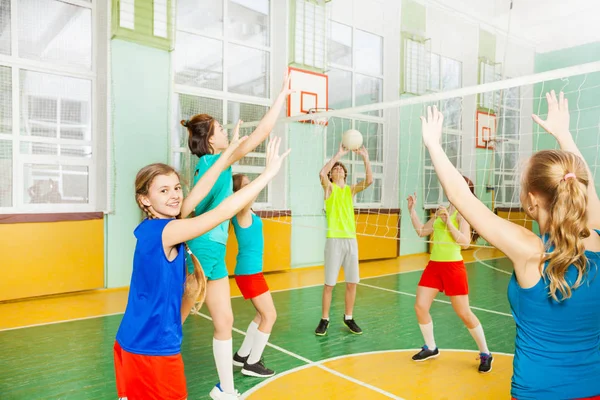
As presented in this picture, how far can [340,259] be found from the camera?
3.93 meters

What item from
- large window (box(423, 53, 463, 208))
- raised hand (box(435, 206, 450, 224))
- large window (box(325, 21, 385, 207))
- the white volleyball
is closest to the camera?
raised hand (box(435, 206, 450, 224))

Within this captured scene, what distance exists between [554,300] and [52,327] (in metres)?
4.06

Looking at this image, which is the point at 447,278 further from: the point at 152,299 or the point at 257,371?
the point at 152,299

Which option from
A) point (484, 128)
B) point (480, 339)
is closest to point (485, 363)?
point (480, 339)

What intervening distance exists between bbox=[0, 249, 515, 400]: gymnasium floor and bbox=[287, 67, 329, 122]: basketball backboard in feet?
9.29

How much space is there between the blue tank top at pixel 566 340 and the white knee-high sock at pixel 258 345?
77.5 inches

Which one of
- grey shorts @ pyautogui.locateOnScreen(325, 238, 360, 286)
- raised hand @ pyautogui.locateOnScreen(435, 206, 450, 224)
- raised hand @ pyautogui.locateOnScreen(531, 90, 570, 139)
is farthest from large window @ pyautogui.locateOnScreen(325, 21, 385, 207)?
raised hand @ pyautogui.locateOnScreen(531, 90, 570, 139)

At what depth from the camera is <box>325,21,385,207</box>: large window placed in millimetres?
7711

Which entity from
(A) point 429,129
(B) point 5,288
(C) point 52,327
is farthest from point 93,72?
(A) point 429,129

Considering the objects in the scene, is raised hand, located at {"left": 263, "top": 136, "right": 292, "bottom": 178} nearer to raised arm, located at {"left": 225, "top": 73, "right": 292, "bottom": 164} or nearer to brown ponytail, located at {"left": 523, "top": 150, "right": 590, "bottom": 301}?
raised arm, located at {"left": 225, "top": 73, "right": 292, "bottom": 164}

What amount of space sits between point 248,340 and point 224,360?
2.23 feet

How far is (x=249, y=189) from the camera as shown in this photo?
1.47 meters

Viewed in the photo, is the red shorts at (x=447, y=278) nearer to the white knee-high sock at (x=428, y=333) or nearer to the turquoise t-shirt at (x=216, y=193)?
the white knee-high sock at (x=428, y=333)

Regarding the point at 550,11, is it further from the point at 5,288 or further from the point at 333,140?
A: the point at 5,288
